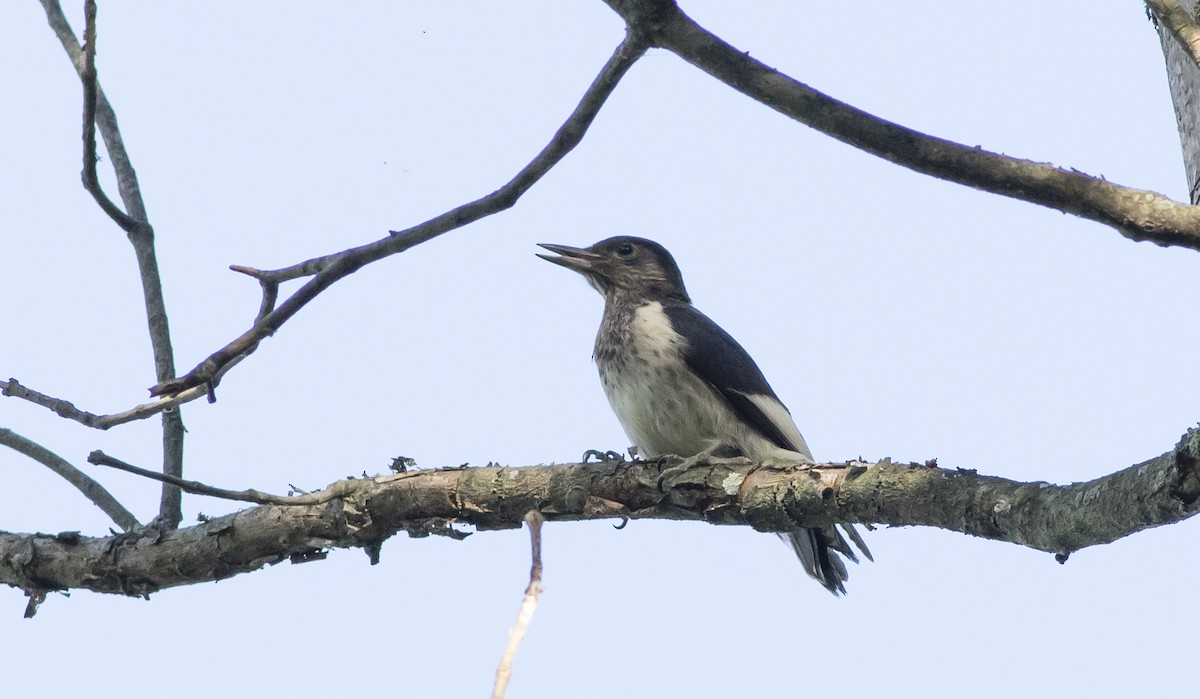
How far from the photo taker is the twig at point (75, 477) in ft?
12.6

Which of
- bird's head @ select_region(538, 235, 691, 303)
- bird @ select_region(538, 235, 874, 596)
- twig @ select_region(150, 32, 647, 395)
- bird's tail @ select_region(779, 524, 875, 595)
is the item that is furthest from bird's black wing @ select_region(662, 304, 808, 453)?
twig @ select_region(150, 32, 647, 395)

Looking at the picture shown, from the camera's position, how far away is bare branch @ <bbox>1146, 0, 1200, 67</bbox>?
321 cm

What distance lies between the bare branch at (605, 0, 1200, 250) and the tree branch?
2.67 ft

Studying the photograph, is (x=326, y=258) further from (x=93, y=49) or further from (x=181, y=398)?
(x=93, y=49)

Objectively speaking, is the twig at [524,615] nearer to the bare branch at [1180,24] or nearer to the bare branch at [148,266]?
the bare branch at [148,266]

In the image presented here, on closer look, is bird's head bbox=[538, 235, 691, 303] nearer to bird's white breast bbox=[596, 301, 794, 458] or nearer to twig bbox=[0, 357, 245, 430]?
bird's white breast bbox=[596, 301, 794, 458]

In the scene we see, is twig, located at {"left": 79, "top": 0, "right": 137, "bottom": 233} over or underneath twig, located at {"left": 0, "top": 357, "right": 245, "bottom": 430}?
over

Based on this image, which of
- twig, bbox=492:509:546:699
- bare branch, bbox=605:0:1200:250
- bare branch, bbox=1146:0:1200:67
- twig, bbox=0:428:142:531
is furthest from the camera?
twig, bbox=0:428:142:531

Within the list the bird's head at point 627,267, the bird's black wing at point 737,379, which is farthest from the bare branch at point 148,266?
the bird's head at point 627,267

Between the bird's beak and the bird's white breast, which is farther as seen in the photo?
the bird's beak

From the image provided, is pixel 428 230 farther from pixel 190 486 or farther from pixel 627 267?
pixel 627 267

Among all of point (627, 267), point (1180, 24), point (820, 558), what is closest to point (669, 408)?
point (820, 558)

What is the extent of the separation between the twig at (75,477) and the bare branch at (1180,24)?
11.3 ft

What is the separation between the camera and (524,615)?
2324 mm
